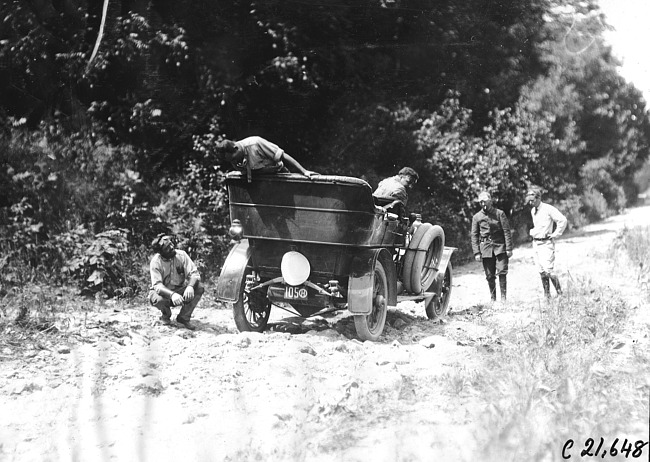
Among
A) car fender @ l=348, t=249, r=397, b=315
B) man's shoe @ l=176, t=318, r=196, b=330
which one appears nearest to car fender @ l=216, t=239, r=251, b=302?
man's shoe @ l=176, t=318, r=196, b=330

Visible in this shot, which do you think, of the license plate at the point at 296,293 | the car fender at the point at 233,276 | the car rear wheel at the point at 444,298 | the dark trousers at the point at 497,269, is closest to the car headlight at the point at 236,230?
the car fender at the point at 233,276

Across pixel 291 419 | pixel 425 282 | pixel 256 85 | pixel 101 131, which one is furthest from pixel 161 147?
pixel 291 419

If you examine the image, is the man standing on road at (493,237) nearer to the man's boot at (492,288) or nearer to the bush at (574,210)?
the man's boot at (492,288)

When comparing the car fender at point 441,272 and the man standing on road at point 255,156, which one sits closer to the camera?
the man standing on road at point 255,156

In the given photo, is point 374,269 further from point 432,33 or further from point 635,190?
point 635,190

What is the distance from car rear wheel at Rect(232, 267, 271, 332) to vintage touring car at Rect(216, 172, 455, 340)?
12 mm

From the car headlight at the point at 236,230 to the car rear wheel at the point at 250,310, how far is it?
18.1 inches

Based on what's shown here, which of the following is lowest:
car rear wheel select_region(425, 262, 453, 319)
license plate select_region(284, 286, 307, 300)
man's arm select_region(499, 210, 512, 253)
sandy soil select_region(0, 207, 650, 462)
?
sandy soil select_region(0, 207, 650, 462)

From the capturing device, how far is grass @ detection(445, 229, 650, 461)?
3832 mm

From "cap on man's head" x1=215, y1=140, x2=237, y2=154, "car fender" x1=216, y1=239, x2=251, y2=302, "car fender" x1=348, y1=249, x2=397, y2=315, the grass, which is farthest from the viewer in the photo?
"car fender" x1=216, y1=239, x2=251, y2=302

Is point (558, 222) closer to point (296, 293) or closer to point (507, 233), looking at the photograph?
point (507, 233)

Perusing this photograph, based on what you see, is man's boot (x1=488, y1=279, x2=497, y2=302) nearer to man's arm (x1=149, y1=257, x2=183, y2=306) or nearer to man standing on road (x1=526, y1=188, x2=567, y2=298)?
man standing on road (x1=526, y1=188, x2=567, y2=298)

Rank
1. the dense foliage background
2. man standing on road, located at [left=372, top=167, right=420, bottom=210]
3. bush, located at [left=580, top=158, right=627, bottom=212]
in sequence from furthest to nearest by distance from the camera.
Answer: bush, located at [left=580, top=158, right=627, bottom=212], the dense foliage background, man standing on road, located at [left=372, top=167, right=420, bottom=210]

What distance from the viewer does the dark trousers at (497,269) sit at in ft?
32.9
